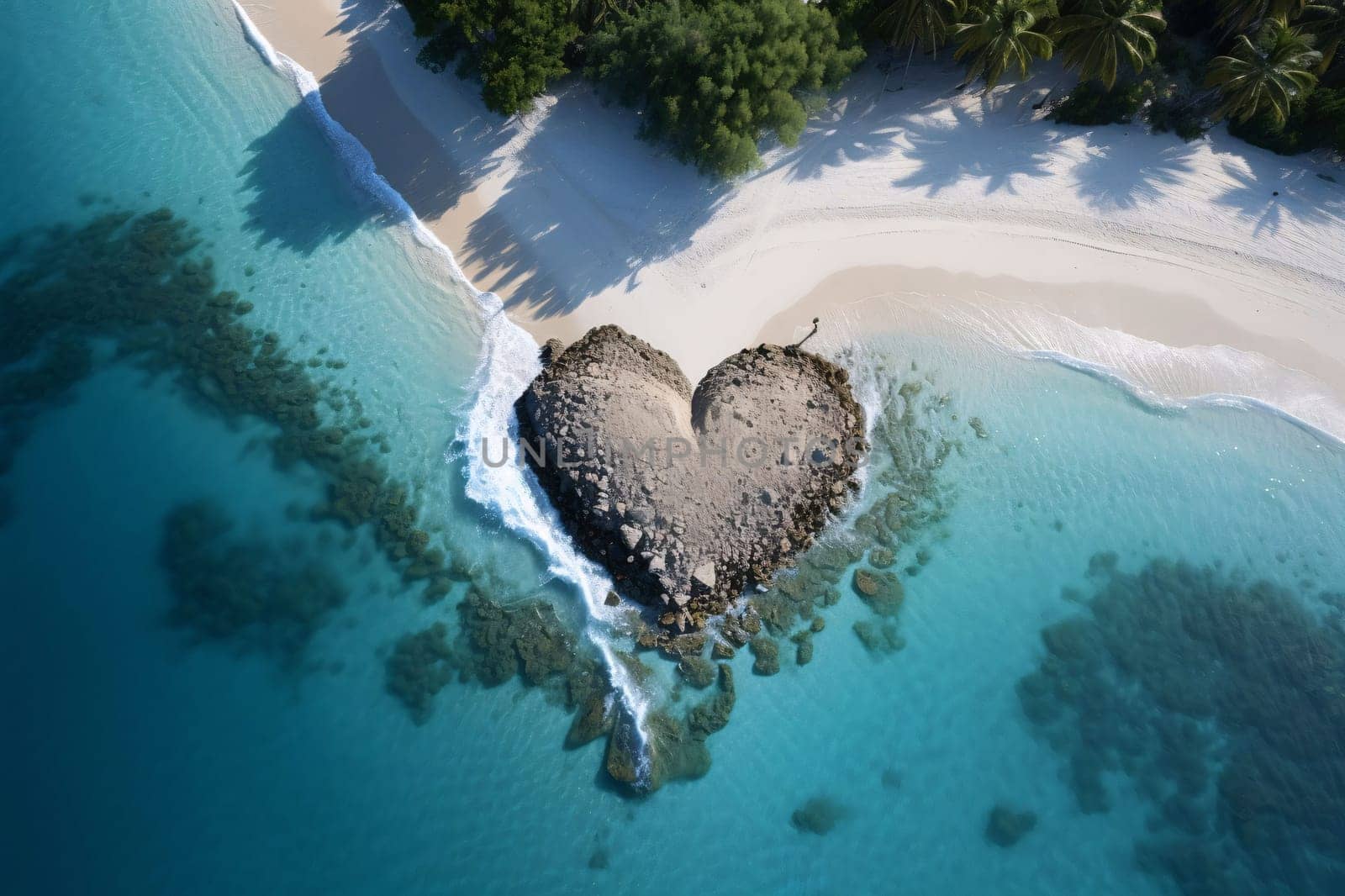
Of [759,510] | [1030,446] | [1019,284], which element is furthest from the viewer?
[1019,284]

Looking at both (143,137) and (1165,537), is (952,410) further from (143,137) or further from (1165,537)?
(143,137)

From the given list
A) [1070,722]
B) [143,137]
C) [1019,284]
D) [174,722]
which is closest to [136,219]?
[143,137]

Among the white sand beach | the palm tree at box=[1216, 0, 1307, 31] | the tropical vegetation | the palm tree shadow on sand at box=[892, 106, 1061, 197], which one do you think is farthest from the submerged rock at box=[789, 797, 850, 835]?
the palm tree at box=[1216, 0, 1307, 31]

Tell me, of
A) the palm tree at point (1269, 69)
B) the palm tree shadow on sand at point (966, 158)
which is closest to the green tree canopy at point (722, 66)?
the palm tree shadow on sand at point (966, 158)

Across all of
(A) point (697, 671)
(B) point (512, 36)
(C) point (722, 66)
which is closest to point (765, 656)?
(A) point (697, 671)

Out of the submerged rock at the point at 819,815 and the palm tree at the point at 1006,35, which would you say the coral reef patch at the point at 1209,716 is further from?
the palm tree at the point at 1006,35
